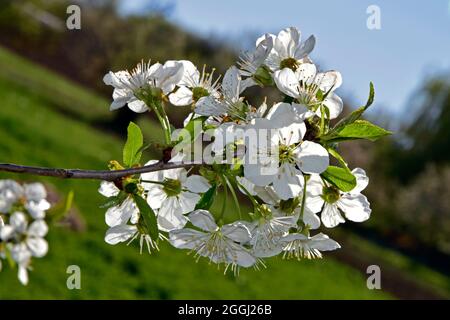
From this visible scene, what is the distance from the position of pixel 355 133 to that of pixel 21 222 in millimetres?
1191

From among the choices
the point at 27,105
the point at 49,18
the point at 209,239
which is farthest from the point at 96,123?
the point at 209,239

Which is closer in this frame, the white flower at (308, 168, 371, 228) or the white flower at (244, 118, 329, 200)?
the white flower at (244, 118, 329, 200)

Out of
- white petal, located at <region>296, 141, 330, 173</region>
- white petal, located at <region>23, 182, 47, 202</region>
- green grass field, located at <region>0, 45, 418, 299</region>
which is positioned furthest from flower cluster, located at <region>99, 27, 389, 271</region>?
green grass field, located at <region>0, 45, 418, 299</region>

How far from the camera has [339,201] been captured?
3.45 feet

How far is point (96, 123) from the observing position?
14.2 meters

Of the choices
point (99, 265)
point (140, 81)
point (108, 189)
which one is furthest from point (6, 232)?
point (99, 265)

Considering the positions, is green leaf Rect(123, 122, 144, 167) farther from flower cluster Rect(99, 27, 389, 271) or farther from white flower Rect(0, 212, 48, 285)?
white flower Rect(0, 212, 48, 285)

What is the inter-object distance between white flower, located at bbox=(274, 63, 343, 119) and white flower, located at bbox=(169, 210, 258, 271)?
200mm

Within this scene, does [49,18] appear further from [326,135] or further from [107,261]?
[326,135]

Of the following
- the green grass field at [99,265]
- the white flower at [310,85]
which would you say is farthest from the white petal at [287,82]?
the green grass field at [99,265]

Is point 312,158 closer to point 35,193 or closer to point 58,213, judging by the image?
point 35,193

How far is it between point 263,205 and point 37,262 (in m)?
4.86

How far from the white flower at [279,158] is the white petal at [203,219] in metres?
0.11

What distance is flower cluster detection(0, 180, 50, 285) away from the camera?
6.02ft
